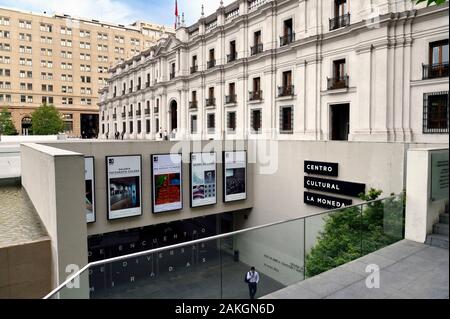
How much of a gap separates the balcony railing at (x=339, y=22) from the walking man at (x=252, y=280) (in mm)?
20385

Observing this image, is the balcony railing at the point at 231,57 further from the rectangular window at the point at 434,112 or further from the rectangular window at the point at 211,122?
the rectangular window at the point at 434,112

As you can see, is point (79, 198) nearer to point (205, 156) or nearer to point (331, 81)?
point (205, 156)

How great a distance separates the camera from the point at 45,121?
64.7 meters

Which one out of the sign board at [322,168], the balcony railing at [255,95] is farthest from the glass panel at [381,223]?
the balcony railing at [255,95]

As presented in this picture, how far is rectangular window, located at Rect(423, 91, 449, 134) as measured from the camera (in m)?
18.4

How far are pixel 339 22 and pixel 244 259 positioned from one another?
21.0 metres

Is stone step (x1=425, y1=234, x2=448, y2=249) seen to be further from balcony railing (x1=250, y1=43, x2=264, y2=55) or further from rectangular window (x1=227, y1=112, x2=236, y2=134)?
rectangular window (x1=227, y1=112, x2=236, y2=134)

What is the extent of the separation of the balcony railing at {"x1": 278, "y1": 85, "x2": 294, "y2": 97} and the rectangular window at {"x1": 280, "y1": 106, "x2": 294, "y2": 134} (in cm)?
104

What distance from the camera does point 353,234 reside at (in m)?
8.27

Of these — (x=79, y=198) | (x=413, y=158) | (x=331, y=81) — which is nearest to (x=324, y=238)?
(x=413, y=158)

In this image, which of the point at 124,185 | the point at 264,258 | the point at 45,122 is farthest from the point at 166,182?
the point at 45,122

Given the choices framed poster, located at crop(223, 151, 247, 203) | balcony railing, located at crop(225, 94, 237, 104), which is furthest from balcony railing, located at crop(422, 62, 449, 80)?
balcony railing, located at crop(225, 94, 237, 104)

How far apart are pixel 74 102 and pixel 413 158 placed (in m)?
82.8

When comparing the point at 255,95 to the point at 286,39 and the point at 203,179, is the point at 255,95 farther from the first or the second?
the point at 203,179
